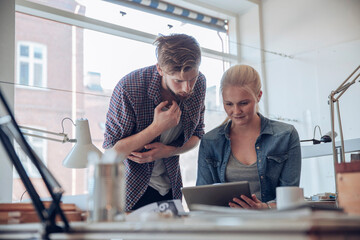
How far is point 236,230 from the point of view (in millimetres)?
587

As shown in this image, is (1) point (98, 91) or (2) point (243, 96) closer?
(2) point (243, 96)

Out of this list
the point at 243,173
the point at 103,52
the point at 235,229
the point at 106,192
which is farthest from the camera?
the point at 103,52

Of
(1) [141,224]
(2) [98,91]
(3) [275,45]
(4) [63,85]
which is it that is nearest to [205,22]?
(3) [275,45]

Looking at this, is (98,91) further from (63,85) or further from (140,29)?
(63,85)

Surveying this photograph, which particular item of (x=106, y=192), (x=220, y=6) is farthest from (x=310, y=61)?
(x=106, y=192)

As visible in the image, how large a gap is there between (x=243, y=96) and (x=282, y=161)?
0.32 meters

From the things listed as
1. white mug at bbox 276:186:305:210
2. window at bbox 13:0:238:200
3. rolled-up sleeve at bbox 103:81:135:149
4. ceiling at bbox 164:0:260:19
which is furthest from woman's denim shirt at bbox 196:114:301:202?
ceiling at bbox 164:0:260:19

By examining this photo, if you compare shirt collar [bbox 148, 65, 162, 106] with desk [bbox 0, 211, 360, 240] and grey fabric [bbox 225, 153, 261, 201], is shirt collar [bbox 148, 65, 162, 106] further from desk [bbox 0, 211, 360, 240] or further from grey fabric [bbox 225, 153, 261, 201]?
desk [bbox 0, 211, 360, 240]

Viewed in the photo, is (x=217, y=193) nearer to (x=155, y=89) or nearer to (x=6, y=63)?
(x=155, y=89)

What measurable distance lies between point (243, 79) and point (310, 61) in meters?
2.56

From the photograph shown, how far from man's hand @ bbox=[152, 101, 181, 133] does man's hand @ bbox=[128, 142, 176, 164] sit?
88 mm

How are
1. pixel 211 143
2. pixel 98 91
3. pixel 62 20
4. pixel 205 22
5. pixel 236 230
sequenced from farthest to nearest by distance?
pixel 205 22, pixel 98 91, pixel 62 20, pixel 211 143, pixel 236 230

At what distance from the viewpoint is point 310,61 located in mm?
4203

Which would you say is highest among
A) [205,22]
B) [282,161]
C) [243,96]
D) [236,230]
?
[205,22]
